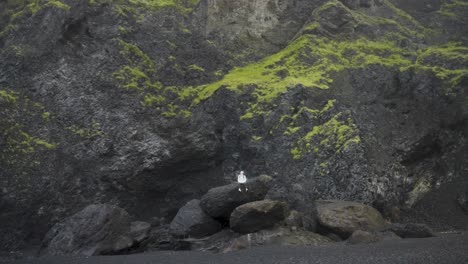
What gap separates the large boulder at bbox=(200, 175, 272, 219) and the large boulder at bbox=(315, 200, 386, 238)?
3.29 meters

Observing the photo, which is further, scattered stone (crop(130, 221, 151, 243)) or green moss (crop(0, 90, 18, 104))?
green moss (crop(0, 90, 18, 104))

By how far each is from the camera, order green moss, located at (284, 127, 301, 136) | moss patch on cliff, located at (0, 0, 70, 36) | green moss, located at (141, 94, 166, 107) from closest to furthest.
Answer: green moss, located at (284, 127, 301, 136) → green moss, located at (141, 94, 166, 107) → moss patch on cliff, located at (0, 0, 70, 36)

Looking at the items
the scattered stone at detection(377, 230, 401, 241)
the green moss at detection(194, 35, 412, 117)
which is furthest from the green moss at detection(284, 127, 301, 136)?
the scattered stone at detection(377, 230, 401, 241)

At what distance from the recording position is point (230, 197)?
21.7 metres

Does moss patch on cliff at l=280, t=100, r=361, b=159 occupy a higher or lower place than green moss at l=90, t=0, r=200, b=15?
lower

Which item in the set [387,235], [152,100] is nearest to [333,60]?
[152,100]

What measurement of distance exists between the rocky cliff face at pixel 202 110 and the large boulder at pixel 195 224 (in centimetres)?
453

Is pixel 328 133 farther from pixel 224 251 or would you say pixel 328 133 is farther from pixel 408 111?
pixel 224 251

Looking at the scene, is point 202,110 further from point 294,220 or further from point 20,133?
point 20,133

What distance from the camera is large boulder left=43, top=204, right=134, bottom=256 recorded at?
20.7 meters

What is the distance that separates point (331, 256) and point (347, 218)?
611 centimetres

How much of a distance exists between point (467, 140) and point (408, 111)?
155 inches

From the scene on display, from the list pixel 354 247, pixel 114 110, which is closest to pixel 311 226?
pixel 354 247

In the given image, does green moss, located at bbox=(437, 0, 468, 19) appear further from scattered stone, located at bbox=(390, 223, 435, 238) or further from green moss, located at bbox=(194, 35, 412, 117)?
scattered stone, located at bbox=(390, 223, 435, 238)
